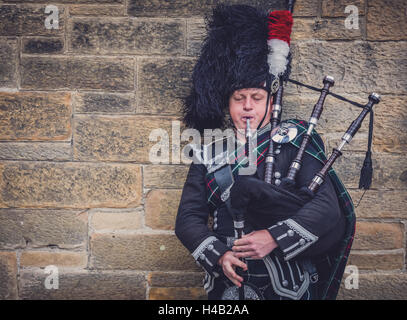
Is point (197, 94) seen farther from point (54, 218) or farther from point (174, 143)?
point (54, 218)

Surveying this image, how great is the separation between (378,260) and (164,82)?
5.68 feet

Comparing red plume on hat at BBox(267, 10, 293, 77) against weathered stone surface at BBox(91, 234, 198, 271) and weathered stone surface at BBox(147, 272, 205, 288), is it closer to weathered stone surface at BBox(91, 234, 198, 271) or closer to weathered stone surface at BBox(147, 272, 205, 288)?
weathered stone surface at BBox(91, 234, 198, 271)

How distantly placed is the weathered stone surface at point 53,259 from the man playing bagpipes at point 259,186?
87 centimetres

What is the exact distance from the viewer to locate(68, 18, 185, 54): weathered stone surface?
7.55ft

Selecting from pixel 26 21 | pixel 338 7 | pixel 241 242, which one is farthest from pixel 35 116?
pixel 338 7

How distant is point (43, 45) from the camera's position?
91.0 inches

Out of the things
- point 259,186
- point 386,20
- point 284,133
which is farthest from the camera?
point 386,20

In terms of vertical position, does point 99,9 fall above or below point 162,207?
above

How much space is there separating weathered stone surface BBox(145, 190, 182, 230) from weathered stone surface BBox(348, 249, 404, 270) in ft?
3.75

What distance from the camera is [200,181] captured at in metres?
1.91

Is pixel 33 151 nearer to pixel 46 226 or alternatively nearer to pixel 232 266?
pixel 46 226

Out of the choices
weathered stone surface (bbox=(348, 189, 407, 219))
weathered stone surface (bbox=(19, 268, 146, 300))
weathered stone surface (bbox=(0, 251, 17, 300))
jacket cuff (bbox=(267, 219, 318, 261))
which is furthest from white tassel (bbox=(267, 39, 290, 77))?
weathered stone surface (bbox=(0, 251, 17, 300))

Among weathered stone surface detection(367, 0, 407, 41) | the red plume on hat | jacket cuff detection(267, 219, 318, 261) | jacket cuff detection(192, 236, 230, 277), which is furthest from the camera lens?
weathered stone surface detection(367, 0, 407, 41)

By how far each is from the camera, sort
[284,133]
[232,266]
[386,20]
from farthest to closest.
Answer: [386,20], [284,133], [232,266]
